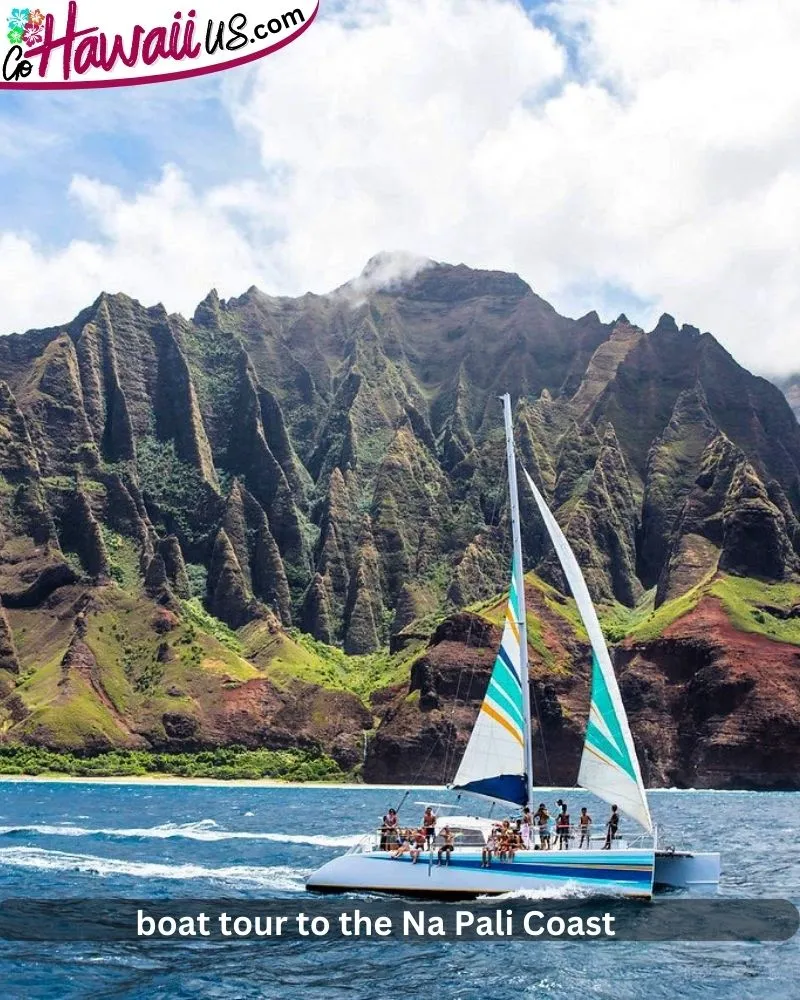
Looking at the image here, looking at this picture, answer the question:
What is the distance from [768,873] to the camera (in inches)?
2228

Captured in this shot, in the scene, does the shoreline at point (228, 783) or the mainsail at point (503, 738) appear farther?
the shoreline at point (228, 783)

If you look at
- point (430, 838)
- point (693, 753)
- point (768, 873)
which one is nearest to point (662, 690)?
point (693, 753)

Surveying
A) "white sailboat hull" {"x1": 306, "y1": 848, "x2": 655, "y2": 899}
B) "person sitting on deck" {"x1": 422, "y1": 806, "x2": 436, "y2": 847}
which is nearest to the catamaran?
"white sailboat hull" {"x1": 306, "y1": 848, "x2": 655, "y2": 899}

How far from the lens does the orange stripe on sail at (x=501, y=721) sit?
48312 mm

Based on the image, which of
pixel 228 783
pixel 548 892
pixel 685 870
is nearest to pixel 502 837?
pixel 548 892

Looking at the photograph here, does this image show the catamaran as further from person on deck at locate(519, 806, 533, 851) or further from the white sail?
person on deck at locate(519, 806, 533, 851)

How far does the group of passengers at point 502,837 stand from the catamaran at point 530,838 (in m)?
0.13

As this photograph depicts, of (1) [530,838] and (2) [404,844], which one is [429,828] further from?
(1) [530,838]

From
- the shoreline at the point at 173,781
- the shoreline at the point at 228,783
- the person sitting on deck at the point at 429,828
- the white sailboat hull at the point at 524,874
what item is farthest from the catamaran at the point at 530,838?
the shoreline at the point at 173,781

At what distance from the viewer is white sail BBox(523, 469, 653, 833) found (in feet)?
150

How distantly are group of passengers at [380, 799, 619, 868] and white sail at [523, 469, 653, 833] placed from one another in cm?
87

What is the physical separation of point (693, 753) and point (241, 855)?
136890mm

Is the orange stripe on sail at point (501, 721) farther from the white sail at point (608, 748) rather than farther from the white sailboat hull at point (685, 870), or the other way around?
the white sailboat hull at point (685, 870)

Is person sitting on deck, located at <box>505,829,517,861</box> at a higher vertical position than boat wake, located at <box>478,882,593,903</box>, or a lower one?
higher
